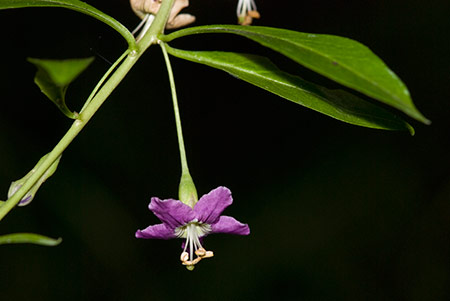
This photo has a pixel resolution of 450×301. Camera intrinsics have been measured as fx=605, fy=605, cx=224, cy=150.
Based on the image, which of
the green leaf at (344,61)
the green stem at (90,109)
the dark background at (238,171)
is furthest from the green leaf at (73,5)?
the dark background at (238,171)

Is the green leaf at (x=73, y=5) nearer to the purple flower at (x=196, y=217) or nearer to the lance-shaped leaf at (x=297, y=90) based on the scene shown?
the lance-shaped leaf at (x=297, y=90)

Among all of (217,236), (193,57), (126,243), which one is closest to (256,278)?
(217,236)

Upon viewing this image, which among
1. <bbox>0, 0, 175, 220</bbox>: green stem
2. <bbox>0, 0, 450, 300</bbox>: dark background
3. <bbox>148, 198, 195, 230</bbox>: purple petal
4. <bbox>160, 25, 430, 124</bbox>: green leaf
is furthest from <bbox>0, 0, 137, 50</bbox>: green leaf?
<bbox>0, 0, 450, 300</bbox>: dark background

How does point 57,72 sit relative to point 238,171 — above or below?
below

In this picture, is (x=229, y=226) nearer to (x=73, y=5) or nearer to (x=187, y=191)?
(x=187, y=191)

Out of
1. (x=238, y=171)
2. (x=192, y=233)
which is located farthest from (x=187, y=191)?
(x=238, y=171)

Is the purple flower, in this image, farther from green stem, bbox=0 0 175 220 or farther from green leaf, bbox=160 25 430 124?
green leaf, bbox=160 25 430 124
